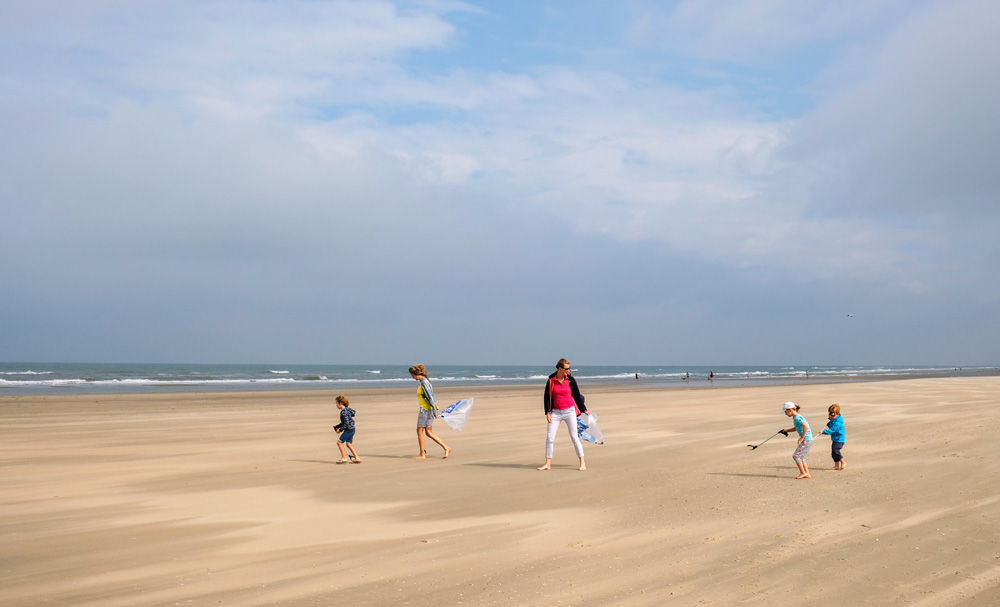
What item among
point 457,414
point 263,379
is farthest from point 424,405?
point 263,379

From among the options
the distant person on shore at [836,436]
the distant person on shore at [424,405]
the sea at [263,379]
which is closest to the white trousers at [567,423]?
the distant person on shore at [424,405]

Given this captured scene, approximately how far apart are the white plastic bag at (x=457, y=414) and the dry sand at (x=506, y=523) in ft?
2.18

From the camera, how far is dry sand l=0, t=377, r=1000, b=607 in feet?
19.8

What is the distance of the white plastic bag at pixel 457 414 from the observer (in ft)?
48.2

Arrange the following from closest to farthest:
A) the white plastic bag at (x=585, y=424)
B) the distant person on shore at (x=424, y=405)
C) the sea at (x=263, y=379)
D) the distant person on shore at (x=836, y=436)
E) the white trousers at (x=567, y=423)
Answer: the distant person on shore at (x=836, y=436)
the white trousers at (x=567, y=423)
the white plastic bag at (x=585, y=424)
the distant person on shore at (x=424, y=405)
the sea at (x=263, y=379)

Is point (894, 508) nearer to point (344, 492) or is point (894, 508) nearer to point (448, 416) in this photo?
point (344, 492)

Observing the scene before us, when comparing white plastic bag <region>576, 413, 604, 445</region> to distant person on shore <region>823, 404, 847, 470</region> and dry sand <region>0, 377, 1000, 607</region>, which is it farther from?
distant person on shore <region>823, 404, 847, 470</region>

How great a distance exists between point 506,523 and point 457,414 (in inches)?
256

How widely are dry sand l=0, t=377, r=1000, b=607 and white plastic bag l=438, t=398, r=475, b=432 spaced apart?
66 centimetres

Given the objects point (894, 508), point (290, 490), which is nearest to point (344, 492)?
point (290, 490)

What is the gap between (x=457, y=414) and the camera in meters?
14.9

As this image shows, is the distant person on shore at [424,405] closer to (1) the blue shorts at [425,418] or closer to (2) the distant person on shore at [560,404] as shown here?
(1) the blue shorts at [425,418]

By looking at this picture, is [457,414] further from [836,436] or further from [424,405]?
[836,436]

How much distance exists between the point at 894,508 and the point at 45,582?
29.8 feet
